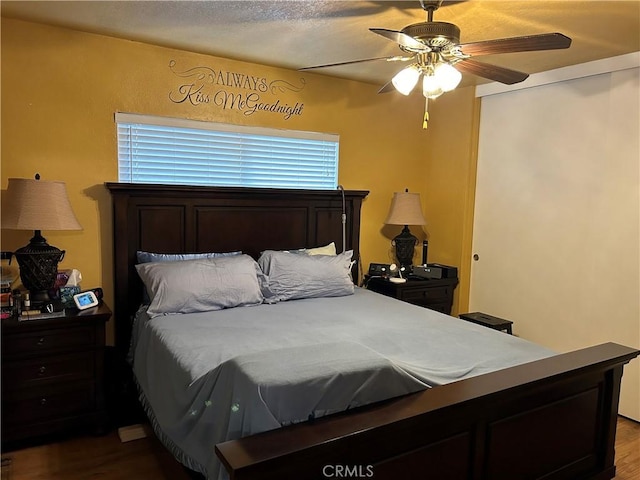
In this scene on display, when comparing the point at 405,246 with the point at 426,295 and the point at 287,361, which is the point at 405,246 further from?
the point at 287,361

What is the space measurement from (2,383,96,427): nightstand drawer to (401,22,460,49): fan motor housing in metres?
2.44

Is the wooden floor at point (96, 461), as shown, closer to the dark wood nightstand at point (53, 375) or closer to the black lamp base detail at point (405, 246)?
the dark wood nightstand at point (53, 375)

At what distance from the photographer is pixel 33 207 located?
8.32 ft

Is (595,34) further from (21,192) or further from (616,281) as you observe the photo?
(21,192)

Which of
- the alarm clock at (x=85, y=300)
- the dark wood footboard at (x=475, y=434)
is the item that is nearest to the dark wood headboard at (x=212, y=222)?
Answer: the alarm clock at (x=85, y=300)

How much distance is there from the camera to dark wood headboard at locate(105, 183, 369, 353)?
3.04 m

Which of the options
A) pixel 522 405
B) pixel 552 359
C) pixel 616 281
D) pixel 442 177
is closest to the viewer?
pixel 522 405

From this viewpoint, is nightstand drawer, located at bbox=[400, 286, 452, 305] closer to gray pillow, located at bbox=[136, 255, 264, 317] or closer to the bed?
the bed

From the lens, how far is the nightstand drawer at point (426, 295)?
3766mm

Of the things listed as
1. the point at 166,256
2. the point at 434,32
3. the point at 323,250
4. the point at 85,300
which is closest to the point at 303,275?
the point at 323,250

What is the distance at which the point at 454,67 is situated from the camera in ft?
7.12

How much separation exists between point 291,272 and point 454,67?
5.38ft

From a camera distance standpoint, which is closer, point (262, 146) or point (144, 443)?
point (144, 443)

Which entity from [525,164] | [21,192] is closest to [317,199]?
[525,164]
